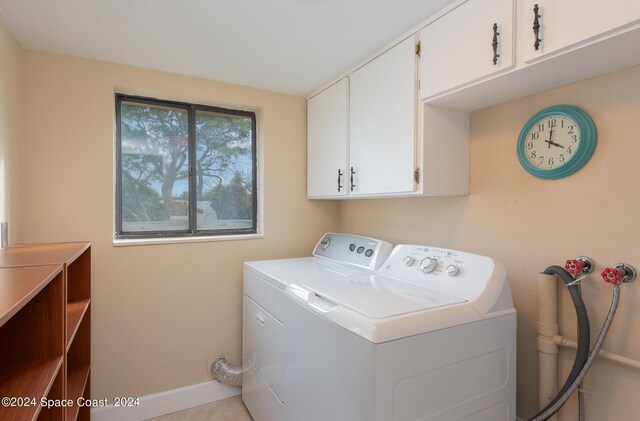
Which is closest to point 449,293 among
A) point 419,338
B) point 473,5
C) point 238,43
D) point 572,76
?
point 419,338

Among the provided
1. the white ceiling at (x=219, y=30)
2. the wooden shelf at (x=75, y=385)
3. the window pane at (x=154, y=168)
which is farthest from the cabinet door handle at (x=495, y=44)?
the wooden shelf at (x=75, y=385)

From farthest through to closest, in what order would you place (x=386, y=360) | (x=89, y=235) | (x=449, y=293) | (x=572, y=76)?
(x=89, y=235)
(x=449, y=293)
(x=572, y=76)
(x=386, y=360)

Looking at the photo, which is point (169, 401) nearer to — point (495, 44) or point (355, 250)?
point (355, 250)

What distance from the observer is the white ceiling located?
1388 millimetres

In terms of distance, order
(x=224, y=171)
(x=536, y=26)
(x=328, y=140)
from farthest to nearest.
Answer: (x=224, y=171) → (x=328, y=140) → (x=536, y=26)

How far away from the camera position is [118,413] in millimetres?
1940

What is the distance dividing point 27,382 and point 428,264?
4.69 feet

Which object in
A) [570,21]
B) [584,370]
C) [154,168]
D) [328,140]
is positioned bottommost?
[584,370]

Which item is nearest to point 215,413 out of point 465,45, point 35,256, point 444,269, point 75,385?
point 75,385

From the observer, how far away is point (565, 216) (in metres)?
1.30

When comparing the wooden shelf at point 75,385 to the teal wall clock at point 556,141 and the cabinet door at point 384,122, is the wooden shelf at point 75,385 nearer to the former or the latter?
the cabinet door at point 384,122

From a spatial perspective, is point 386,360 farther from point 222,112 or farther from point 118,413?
point 222,112

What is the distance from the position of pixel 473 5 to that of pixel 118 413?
278 centimetres

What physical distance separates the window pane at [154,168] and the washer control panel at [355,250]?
98 cm
